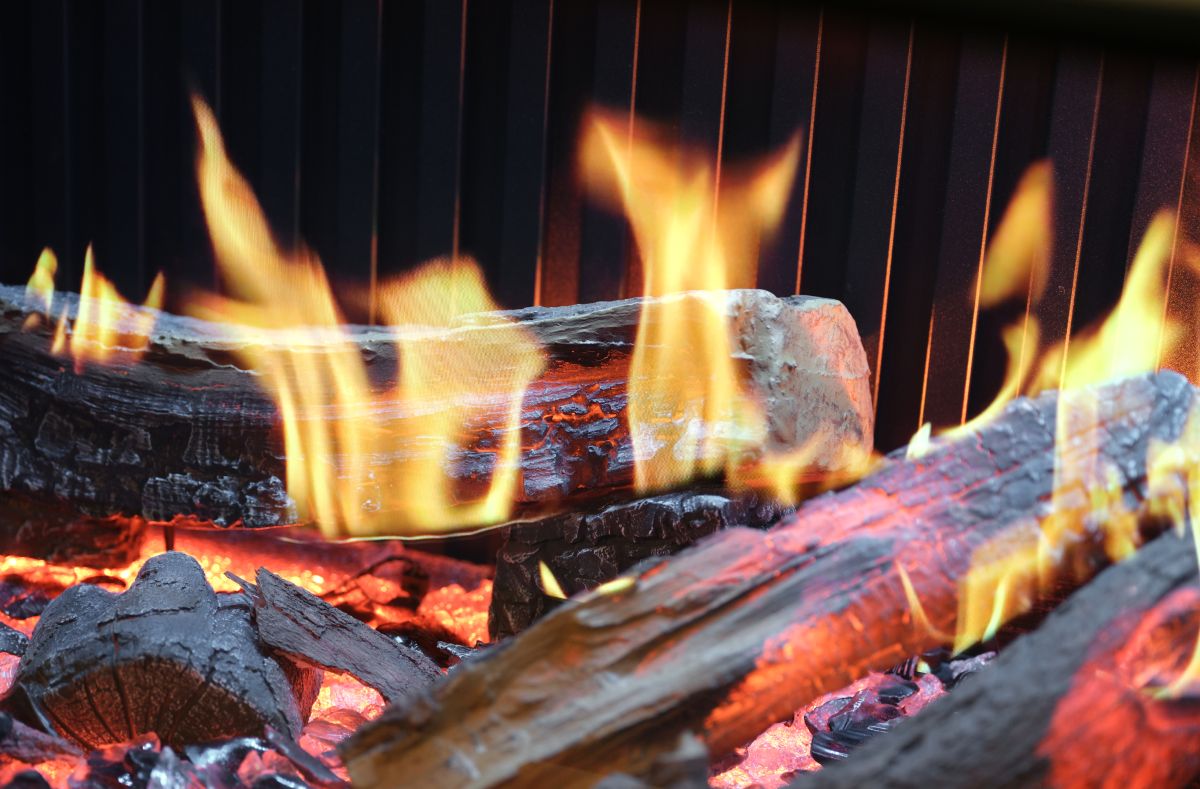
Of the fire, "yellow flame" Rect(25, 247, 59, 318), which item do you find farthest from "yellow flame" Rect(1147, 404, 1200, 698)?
"yellow flame" Rect(25, 247, 59, 318)

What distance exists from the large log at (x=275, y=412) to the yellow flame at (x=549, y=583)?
0.13 metres

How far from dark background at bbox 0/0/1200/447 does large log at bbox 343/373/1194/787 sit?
1.01 meters

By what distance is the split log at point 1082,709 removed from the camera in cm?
88

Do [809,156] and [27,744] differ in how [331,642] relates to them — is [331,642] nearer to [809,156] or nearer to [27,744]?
[27,744]

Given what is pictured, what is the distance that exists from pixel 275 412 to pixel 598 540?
0.61 m

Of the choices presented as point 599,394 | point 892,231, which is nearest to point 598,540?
point 599,394

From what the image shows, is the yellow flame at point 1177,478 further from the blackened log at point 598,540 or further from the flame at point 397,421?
the flame at point 397,421

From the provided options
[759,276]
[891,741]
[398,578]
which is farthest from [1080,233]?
[398,578]

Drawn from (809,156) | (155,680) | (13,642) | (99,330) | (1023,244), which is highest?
(809,156)

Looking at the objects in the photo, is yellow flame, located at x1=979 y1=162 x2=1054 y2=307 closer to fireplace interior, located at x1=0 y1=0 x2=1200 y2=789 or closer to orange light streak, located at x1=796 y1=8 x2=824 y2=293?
fireplace interior, located at x1=0 y1=0 x2=1200 y2=789

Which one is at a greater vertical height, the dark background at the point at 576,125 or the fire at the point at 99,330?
the dark background at the point at 576,125

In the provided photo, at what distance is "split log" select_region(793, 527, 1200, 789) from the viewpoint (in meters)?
0.88

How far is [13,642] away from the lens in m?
1.61

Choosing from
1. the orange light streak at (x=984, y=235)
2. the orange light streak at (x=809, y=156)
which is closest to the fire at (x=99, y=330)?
the orange light streak at (x=809, y=156)
